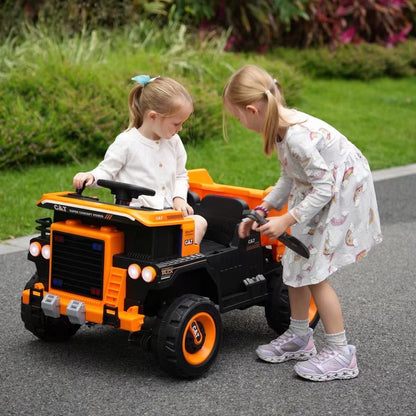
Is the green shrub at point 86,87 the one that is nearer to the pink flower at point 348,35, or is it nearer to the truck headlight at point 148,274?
the pink flower at point 348,35

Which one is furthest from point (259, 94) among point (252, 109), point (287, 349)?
point (287, 349)

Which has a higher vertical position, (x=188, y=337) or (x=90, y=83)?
(x=90, y=83)

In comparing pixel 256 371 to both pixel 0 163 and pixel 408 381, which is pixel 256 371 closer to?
pixel 408 381

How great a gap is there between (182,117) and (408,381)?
1.47m

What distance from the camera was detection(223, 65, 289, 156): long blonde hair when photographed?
314 centimetres

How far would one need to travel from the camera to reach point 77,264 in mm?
3252

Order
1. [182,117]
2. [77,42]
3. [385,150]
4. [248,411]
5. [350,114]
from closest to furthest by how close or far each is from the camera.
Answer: [248,411], [182,117], [385,150], [77,42], [350,114]

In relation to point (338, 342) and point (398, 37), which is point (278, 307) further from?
point (398, 37)

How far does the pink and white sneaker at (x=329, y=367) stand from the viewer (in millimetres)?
3242

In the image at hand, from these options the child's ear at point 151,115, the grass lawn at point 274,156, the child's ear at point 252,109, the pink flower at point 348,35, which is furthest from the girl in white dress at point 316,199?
the pink flower at point 348,35

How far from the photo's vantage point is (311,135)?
3.16 meters

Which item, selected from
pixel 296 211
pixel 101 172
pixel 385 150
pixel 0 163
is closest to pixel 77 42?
pixel 0 163

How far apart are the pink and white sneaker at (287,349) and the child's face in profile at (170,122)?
103 centimetres

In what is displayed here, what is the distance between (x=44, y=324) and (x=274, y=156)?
5.03m
